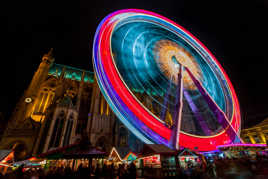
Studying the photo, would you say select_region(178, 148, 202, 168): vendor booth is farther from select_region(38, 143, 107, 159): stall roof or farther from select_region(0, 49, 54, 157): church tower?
select_region(0, 49, 54, 157): church tower

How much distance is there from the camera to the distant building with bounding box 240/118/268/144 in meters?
35.0

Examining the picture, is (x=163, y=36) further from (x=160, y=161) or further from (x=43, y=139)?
(x=43, y=139)

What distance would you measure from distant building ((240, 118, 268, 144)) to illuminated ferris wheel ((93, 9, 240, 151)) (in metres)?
31.1

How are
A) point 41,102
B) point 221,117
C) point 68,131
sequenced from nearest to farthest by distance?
point 221,117 → point 68,131 → point 41,102

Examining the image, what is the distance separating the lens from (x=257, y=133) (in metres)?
36.7

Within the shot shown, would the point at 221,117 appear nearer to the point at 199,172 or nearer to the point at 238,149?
the point at 238,149

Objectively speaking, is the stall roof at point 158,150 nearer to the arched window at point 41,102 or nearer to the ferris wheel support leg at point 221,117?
the ferris wheel support leg at point 221,117

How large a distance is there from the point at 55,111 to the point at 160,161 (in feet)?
79.8

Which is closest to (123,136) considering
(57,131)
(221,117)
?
(57,131)

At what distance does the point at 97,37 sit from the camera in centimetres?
1210

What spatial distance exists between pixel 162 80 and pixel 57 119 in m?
22.1

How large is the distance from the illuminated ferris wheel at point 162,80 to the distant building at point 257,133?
31059 millimetres

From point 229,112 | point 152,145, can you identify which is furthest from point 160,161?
point 229,112

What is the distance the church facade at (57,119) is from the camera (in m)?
23.8
